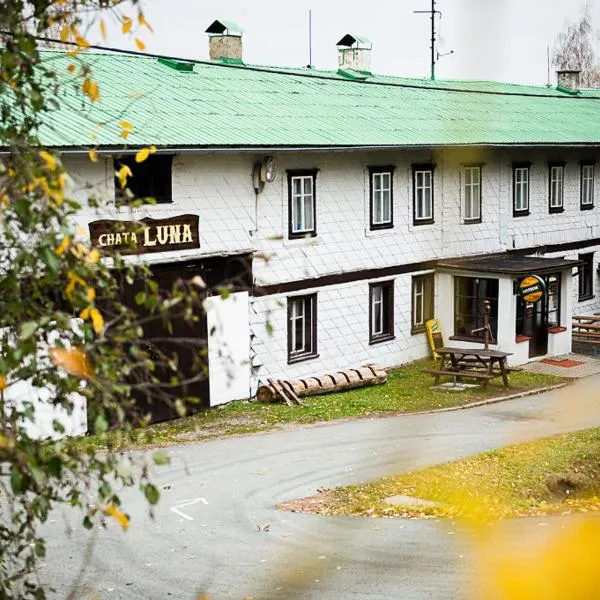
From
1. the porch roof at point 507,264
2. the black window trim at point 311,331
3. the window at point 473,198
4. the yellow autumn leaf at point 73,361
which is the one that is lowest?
the black window trim at point 311,331

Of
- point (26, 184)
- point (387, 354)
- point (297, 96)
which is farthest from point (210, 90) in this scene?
point (26, 184)

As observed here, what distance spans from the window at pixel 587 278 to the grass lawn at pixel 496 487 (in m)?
16.6

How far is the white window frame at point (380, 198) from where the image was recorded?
2334 centimetres

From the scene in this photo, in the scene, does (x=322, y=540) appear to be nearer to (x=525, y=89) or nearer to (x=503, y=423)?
(x=503, y=423)

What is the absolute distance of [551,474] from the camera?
44.2 feet

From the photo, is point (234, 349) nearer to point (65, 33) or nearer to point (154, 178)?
point (154, 178)

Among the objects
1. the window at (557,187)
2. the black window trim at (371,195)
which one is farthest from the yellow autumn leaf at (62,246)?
the window at (557,187)

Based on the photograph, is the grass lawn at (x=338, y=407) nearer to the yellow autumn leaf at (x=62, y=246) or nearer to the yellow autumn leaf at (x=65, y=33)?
the yellow autumn leaf at (x=65, y=33)

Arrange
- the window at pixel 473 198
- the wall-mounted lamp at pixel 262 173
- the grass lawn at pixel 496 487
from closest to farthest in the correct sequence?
the grass lawn at pixel 496 487 < the wall-mounted lamp at pixel 262 173 < the window at pixel 473 198

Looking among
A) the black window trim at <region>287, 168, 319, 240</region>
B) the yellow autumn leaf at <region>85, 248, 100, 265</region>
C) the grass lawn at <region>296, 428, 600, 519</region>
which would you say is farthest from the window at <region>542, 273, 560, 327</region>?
the yellow autumn leaf at <region>85, 248, 100, 265</region>

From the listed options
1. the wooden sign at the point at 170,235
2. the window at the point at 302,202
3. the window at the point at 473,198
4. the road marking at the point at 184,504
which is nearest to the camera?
the road marking at the point at 184,504

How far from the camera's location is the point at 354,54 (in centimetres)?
2839

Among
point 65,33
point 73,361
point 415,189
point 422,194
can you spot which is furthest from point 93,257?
point 422,194

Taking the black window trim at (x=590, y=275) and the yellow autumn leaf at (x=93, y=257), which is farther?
the black window trim at (x=590, y=275)
